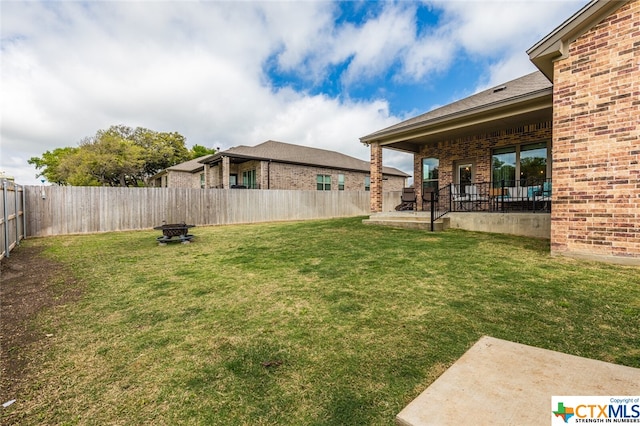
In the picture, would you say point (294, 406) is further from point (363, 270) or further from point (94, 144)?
point (94, 144)

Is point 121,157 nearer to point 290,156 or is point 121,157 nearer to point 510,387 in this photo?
point 290,156

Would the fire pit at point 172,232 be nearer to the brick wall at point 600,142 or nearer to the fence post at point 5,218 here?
the fence post at point 5,218

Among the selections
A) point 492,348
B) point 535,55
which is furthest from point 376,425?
point 535,55

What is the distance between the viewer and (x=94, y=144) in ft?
90.5

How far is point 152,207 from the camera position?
12.8 metres

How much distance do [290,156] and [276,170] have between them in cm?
203

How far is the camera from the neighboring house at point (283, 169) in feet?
62.2

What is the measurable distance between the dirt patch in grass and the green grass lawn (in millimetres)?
140

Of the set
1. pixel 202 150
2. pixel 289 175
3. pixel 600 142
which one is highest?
pixel 202 150

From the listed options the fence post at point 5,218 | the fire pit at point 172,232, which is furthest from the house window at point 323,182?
the fence post at point 5,218

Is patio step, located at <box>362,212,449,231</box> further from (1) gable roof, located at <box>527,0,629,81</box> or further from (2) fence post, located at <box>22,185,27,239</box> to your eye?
(2) fence post, located at <box>22,185,27,239</box>

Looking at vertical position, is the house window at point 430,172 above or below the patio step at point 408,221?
above

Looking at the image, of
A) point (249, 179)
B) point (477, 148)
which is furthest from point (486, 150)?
point (249, 179)

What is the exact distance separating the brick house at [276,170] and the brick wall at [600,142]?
15.7m
